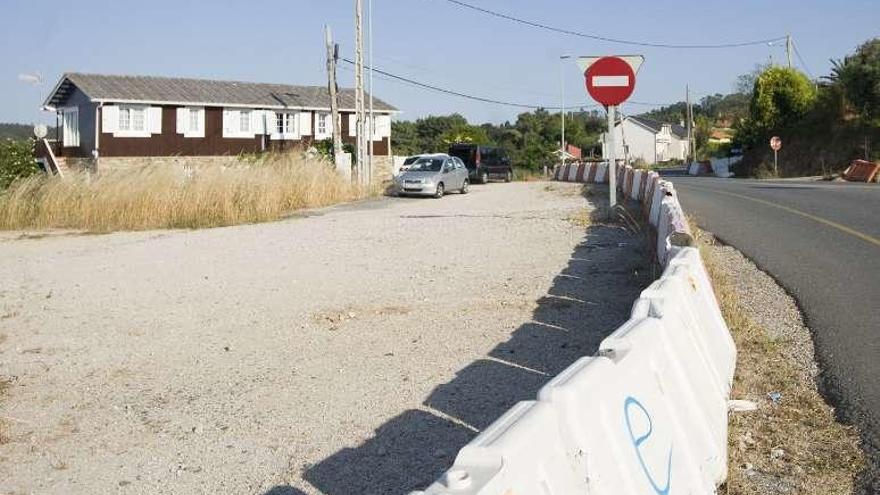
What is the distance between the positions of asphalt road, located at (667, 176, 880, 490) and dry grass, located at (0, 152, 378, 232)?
10867mm

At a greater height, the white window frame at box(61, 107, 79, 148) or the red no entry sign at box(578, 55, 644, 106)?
the white window frame at box(61, 107, 79, 148)

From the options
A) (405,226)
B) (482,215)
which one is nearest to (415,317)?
(405,226)

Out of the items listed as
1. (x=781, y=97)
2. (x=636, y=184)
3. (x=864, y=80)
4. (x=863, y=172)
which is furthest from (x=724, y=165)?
(x=636, y=184)

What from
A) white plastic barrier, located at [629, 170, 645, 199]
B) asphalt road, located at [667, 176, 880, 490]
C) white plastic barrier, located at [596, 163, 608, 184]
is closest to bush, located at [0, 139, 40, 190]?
white plastic barrier, located at [596, 163, 608, 184]

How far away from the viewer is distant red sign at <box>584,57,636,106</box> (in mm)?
13312

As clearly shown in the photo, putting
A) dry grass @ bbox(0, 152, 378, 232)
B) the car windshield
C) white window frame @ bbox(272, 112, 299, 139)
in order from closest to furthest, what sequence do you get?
dry grass @ bbox(0, 152, 378, 232) → the car windshield → white window frame @ bbox(272, 112, 299, 139)

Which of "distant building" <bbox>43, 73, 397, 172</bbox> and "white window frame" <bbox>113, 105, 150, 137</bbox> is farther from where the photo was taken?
"white window frame" <bbox>113, 105, 150, 137</bbox>

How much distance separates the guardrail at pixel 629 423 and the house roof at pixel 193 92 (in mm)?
41530

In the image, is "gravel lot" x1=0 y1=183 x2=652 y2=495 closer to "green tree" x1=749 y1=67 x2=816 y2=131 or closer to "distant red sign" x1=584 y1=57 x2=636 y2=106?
"distant red sign" x1=584 y1=57 x2=636 y2=106

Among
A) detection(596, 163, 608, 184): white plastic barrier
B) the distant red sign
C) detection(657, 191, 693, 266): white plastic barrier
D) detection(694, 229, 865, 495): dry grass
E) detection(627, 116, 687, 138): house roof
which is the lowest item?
detection(694, 229, 865, 495): dry grass

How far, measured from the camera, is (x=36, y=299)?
10.4 m

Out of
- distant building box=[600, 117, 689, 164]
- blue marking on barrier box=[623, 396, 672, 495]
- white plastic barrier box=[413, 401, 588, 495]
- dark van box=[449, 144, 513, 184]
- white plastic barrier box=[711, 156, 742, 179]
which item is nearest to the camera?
white plastic barrier box=[413, 401, 588, 495]

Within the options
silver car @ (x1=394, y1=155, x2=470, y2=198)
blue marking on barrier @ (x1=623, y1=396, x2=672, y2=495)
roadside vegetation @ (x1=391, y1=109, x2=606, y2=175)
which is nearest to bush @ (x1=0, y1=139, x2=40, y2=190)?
silver car @ (x1=394, y1=155, x2=470, y2=198)

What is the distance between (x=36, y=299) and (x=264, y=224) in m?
9.66
